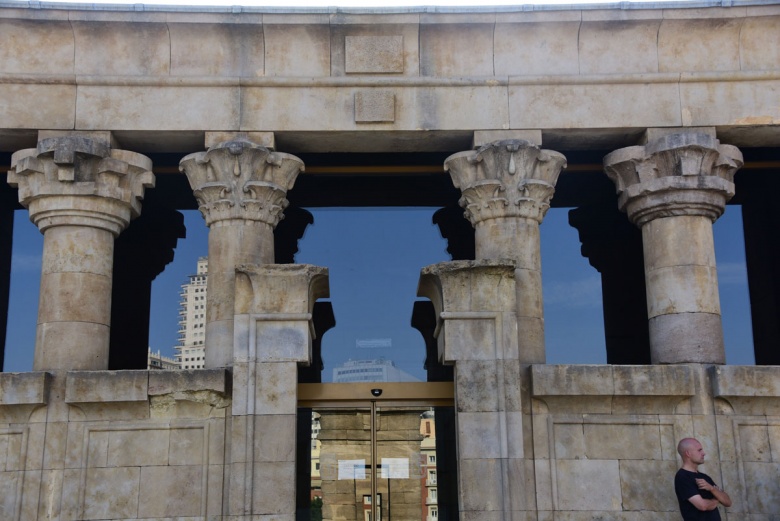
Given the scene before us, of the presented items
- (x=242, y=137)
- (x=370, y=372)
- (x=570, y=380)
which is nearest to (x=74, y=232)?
(x=242, y=137)

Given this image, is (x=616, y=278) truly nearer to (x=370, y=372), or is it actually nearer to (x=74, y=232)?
(x=370, y=372)

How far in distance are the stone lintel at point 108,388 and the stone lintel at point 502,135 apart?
21.6ft

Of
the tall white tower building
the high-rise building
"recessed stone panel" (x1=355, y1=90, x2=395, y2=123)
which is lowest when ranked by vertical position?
the high-rise building

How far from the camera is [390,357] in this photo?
59.6ft

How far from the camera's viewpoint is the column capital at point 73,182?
53.4 feet

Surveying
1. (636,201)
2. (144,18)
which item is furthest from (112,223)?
(636,201)

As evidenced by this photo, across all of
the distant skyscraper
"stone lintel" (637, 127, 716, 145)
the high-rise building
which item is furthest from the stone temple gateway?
the high-rise building

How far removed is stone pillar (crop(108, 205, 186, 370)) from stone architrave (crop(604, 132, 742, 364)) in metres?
9.07

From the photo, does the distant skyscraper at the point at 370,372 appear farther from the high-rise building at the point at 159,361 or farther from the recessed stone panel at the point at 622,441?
the recessed stone panel at the point at 622,441

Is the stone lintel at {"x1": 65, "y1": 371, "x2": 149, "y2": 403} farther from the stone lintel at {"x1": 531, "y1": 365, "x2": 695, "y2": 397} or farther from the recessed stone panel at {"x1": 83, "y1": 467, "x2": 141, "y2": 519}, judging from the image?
the stone lintel at {"x1": 531, "y1": 365, "x2": 695, "y2": 397}

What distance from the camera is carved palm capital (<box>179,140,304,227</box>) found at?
1647cm

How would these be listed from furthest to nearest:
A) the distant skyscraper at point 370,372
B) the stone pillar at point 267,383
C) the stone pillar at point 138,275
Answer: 1. the stone pillar at point 138,275
2. the distant skyscraper at point 370,372
3. the stone pillar at point 267,383

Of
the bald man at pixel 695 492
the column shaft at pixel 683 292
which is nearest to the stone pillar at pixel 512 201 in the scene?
the column shaft at pixel 683 292

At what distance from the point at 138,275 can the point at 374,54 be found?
708cm
